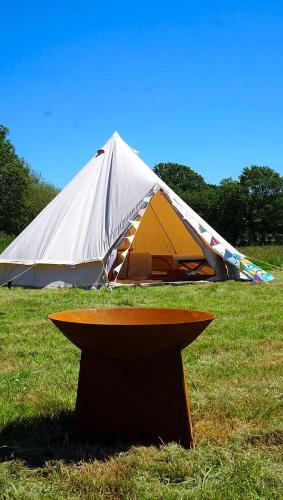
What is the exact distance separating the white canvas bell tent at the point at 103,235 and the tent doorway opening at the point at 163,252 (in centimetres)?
3

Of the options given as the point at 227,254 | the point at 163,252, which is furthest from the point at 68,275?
the point at 163,252

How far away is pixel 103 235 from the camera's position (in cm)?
977

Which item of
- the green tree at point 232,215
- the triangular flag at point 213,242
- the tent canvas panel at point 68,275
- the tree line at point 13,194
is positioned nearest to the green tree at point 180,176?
the green tree at point 232,215

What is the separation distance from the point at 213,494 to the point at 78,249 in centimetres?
793

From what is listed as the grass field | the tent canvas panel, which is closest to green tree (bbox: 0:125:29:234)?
the tent canvas panel

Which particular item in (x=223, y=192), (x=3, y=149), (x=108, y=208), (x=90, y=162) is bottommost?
(x=108, y=208)

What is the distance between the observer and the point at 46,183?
42.5 metres

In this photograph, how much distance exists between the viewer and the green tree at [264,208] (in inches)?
1382

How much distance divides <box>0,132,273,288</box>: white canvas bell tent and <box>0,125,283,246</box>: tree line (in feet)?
76.5

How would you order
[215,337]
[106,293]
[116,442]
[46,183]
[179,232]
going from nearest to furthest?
[116,442] < [215,337] < [106,293] < [179,232] < [46,183]

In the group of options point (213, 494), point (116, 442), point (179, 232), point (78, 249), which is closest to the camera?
point (213, 494)

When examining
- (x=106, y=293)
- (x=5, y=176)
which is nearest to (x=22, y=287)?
(x=106, y=293)

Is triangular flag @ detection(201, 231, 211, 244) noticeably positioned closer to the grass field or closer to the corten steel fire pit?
the grass field

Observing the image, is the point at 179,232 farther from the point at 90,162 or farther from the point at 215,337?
the point at 215,337
